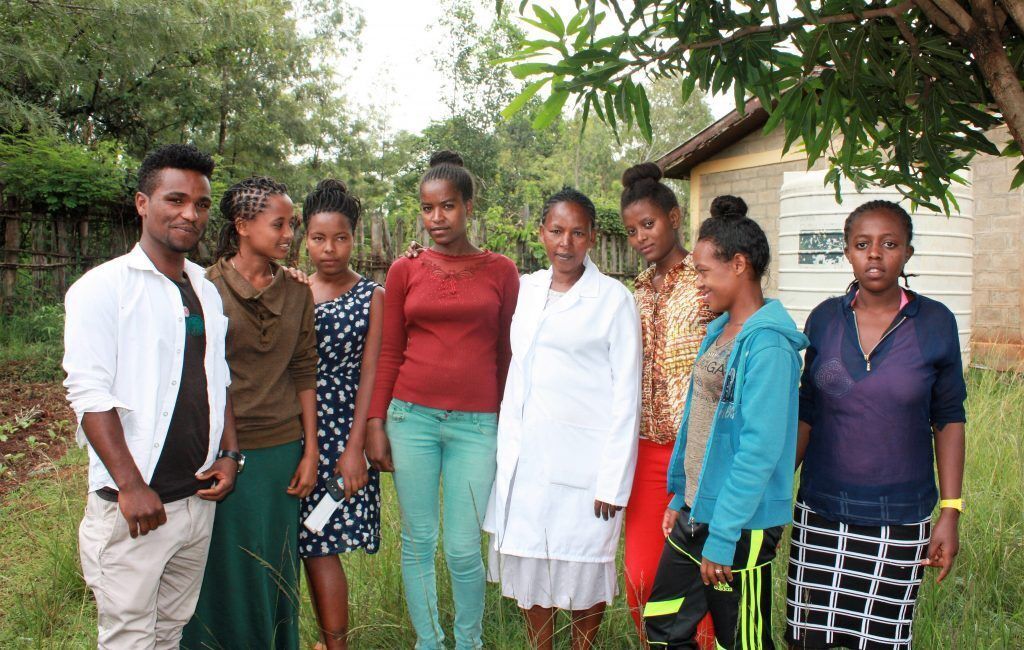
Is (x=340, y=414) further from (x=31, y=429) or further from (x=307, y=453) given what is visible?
(x=31, y=429)

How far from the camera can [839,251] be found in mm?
7105

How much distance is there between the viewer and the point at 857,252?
2320 millimetres

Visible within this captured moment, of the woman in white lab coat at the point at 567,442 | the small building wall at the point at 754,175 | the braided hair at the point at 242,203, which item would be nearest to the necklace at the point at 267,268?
the braided hair at the point at 242,203

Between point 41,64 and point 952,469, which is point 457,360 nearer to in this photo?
point 952,469

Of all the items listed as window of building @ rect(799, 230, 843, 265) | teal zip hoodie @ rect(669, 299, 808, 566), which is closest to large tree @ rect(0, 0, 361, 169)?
window of building @ rect(799, 230, 843, 265)

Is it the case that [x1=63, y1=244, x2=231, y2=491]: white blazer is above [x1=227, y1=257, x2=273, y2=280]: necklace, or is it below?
below

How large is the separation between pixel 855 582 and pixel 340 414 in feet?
6.15

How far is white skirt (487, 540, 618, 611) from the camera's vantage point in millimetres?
2645

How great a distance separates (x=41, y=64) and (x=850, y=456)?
8016mm

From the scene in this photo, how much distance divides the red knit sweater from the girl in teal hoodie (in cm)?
80

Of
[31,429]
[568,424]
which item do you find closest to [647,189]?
[568,424]

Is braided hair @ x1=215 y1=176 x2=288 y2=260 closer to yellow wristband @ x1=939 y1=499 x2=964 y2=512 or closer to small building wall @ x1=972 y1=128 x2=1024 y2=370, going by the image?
yellow wristband @ x1=939 y1=499 x2=964 y2=512

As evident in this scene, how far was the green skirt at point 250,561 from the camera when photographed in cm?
255

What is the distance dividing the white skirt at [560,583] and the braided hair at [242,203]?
155cm
